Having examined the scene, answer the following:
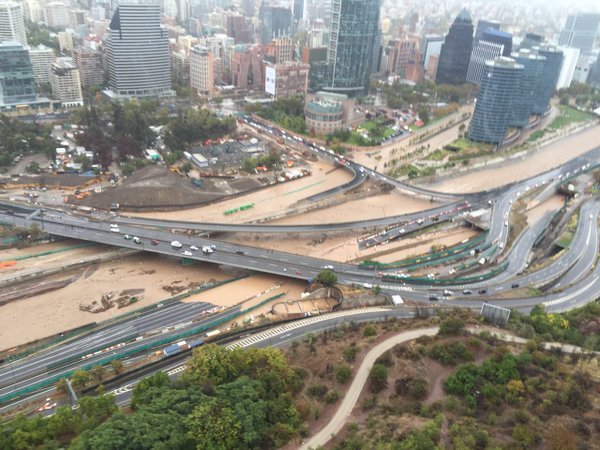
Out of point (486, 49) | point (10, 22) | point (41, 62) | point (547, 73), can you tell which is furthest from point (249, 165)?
point (486, 49)

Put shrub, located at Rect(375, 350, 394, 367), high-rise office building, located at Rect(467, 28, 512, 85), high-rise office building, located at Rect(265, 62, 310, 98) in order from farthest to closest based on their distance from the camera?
high-rise office building, located at Rect(467, 28, 512, 85) < high-rise office building, located at Rect(265, 62, 310, 98) < shrub, located at Rect(375, 350, 394, 367)

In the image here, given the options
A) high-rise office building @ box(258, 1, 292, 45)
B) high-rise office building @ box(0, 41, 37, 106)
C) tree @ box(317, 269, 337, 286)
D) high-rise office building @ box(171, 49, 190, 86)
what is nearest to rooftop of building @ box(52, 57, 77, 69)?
high-rise office building @ box(0, 41, 37, 106)

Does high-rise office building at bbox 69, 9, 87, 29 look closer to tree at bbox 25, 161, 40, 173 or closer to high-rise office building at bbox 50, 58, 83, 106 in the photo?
high-rise office building at bbox 50, 58, 83, 106

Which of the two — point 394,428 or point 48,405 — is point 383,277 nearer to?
point 394,428

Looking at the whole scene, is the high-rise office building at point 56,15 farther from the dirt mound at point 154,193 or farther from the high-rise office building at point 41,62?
the dirt mound at point 154,193

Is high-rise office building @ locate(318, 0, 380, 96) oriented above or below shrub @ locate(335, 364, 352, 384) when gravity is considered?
above

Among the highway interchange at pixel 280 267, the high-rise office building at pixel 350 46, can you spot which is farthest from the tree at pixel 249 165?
the high-rise office building at pixel 350 46

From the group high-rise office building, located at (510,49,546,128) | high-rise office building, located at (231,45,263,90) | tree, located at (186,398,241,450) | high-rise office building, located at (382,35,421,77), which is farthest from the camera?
high-rise office building, located at (382,35,421,77)
